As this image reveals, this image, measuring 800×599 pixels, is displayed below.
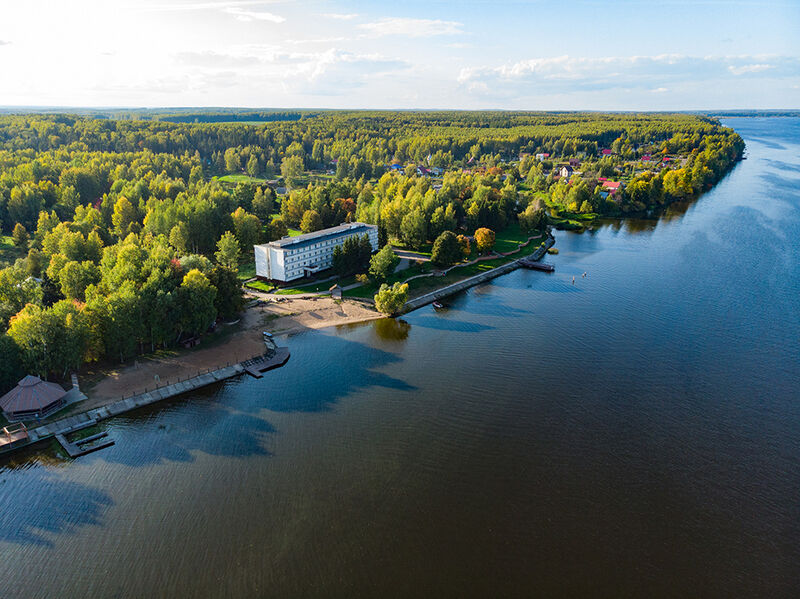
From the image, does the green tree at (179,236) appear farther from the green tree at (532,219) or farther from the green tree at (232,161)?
the green tree at (232,161)

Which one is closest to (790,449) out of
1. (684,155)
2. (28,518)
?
(28,518)

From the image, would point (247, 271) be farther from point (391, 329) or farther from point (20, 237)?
point (20, 237)

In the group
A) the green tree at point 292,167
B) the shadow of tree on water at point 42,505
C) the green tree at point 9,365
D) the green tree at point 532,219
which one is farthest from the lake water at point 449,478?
the green tree at point 292,167

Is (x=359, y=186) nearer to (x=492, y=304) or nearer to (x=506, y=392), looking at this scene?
(x=492, y=304)

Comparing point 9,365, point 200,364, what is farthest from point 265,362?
point 9,365

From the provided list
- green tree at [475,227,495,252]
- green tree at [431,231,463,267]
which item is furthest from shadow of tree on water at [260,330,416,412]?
green tree at [475,227,495,252]

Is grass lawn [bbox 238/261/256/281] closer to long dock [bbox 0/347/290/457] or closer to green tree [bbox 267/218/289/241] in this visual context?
green tree [bbox 267/218/289/241]
